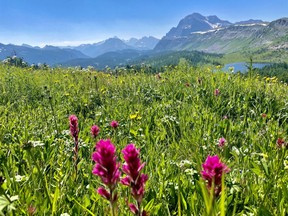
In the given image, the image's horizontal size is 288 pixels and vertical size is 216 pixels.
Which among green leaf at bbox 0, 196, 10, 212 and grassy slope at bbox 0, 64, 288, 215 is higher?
green leaf at bbox 0, 196, 10, 212

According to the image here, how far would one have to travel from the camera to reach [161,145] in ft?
12.6

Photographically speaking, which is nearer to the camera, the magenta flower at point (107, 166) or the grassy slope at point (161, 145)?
the magenta flower at point (107, 166)

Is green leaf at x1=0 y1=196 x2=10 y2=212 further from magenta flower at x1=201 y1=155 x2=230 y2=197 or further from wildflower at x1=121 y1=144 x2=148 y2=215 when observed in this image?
magenta flower at x1=201 y1=155 x2=230 y2=197

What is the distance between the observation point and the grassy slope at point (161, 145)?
2.39 m

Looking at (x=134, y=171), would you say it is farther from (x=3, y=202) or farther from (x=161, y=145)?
(x=161, y=145)

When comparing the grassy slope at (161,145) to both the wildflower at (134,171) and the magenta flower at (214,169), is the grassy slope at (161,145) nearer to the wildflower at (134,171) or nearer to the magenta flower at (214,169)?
the magenta flower at (214,169)

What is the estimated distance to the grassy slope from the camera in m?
2.39

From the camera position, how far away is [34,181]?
261 centimetres

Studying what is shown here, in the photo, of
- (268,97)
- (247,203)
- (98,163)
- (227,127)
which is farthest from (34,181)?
(268,97)

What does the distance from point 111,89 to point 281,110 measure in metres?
5.00

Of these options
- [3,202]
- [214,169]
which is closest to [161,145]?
[214,169]

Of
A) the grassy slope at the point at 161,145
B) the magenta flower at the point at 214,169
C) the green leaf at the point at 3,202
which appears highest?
the magenta flower at the point at 214,169

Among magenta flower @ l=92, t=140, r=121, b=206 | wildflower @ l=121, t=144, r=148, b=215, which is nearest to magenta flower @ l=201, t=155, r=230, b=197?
wildflower @ l=121, t=144, r=148, b=215

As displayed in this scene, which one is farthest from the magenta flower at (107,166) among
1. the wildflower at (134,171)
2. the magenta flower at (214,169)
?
the magenta flower at (214,169)
